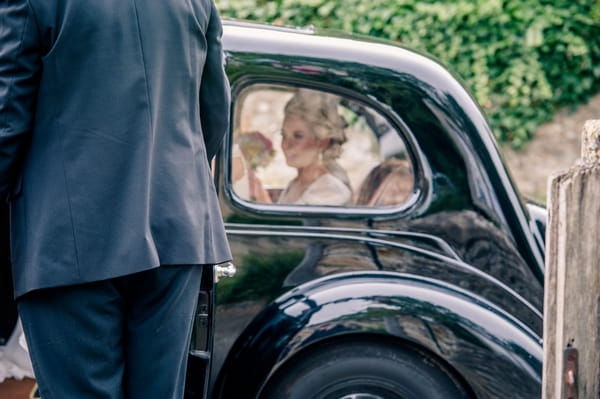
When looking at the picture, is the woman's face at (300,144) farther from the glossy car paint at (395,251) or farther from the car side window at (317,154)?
the glossy car paint at (395,251)

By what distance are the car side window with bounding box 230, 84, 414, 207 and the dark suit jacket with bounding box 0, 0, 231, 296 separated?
0.91 meters

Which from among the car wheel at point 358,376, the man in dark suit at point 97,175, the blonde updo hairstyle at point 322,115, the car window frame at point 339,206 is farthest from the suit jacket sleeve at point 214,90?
the car wheel at point 358,376

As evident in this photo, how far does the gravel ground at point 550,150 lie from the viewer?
834cm

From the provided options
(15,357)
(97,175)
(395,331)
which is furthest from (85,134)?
(395,331)

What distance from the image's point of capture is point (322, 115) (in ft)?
10.4

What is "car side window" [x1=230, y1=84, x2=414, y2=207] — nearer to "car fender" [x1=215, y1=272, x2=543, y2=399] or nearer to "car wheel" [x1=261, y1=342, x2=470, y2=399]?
"car fender" [x1=215, y1=272, x2=543, y2=399]

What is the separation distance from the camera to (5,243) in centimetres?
267

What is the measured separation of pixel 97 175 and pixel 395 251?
1.29m

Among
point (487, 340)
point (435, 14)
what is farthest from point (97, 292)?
point (435, 14)

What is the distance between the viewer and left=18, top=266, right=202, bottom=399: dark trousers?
2.12m

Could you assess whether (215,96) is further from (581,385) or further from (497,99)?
(497,99)

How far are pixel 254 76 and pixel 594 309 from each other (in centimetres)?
161

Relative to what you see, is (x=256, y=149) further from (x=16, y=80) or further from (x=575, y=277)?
(x=575, y=277)

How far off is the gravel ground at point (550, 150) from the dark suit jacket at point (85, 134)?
6677 mm
